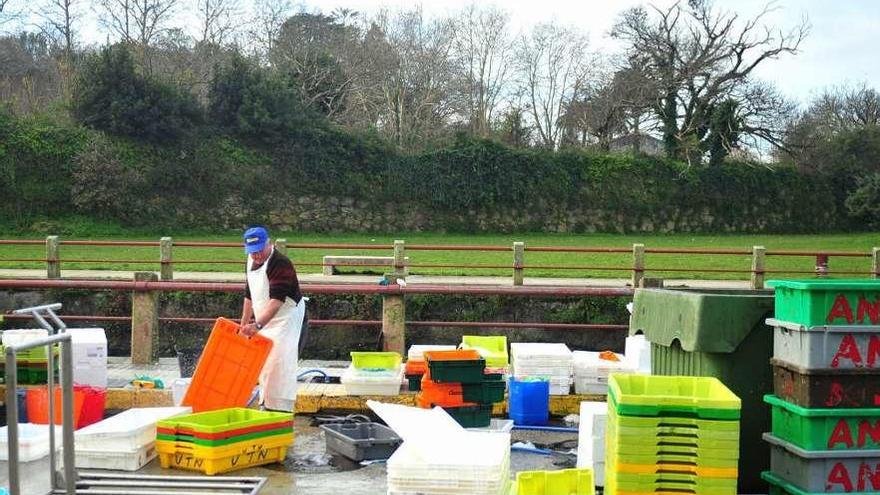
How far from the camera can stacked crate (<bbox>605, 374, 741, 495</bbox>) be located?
469cm

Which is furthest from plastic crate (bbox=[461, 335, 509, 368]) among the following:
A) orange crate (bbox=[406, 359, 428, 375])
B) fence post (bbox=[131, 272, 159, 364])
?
fence post (bbox=[131, 272, 159, 364])

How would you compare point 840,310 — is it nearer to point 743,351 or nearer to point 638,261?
point 743,351

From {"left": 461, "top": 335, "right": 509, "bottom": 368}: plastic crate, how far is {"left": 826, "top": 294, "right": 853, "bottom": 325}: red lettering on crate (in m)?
4.38

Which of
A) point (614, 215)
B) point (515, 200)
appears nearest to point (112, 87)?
point (515, 200)

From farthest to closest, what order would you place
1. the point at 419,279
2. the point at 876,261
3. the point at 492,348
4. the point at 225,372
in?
the point at 876,261 → the point at 419,279 → the point at 492,348 → the point at 225,372

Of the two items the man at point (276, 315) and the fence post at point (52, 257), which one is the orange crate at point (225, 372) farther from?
the fence post at point (52, 257)

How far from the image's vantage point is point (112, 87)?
34344 mm

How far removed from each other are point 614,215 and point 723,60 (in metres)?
9.74

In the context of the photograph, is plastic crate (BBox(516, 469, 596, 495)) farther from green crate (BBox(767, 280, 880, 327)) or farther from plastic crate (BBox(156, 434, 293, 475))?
plastic crate (BBox(156, 434, 293, 475))

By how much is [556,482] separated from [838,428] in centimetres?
145

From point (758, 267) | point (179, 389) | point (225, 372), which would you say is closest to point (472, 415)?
point (225, 372)

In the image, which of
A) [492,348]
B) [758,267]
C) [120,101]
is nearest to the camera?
[492,348]

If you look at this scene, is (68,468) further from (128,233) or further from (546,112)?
(546,112)

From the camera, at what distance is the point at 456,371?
7.91 meters
